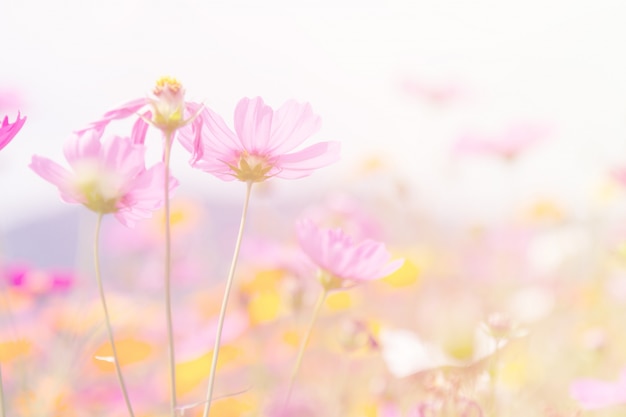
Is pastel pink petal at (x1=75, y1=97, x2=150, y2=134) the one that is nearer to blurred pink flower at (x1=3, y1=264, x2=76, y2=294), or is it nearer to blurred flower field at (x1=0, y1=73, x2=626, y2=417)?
blurred flower field at (x1=0, y1=73, x2=626, y2=417)

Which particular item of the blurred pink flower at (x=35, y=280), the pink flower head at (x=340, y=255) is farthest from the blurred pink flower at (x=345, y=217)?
the pink flower head at (x=340, y=255)

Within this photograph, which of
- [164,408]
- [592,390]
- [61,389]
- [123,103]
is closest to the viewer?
[123,103]

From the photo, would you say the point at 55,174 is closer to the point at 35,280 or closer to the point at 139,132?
the point at 139,132

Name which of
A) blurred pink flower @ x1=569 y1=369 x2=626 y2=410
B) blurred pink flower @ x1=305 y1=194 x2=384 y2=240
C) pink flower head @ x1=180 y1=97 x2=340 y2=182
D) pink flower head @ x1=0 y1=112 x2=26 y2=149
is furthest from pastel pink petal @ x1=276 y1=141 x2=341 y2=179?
blurred pink flower @ x1=305 y1=194 x2=384 y2=240

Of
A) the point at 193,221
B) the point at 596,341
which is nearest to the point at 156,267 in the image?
the point at 193,221

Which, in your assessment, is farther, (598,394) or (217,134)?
(598,394)

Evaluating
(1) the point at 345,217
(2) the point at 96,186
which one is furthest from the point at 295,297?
(2) the point at 96,186

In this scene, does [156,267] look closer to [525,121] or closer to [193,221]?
[193,221]

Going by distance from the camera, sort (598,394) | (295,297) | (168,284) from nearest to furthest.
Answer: (168,284)
(598,394)
(295,297)
